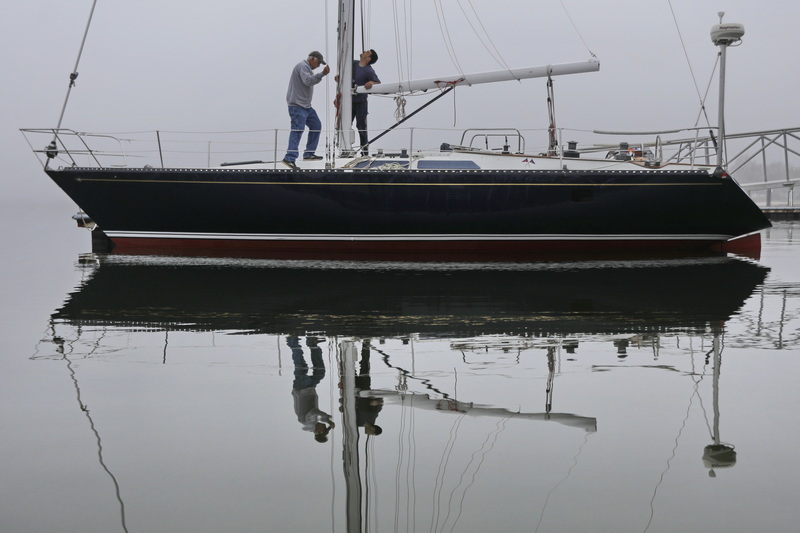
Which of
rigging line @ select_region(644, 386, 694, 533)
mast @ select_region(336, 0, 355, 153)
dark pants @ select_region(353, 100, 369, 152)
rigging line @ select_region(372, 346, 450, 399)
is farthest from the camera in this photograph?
dark pants @ select_region(353, 100, 369, 152)

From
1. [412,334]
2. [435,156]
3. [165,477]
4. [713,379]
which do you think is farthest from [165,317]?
[435,156]

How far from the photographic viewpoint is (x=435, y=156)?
40.9 feet

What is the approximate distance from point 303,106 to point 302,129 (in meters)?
0.40

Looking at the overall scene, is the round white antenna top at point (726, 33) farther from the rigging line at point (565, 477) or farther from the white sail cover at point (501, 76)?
the rigging line at point (565, 477)

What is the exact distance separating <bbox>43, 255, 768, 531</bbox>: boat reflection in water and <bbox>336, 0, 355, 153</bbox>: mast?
2.85 m

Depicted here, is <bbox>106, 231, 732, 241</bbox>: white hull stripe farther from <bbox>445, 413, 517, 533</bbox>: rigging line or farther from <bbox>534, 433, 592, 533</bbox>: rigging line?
<bbox>534, 433, 592, 533</bbox>: rigging line

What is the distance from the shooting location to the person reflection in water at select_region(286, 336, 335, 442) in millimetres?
3234

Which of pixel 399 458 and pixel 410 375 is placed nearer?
pixel 399 458

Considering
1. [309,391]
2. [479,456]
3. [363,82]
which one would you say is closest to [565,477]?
[479,456]

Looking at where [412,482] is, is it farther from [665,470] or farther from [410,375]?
[410,375]

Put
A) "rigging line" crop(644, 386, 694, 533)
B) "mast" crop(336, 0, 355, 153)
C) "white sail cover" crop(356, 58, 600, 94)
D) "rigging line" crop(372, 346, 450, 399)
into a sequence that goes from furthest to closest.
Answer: "mast" crop(336, 0, 355, 153) < "white sail cover" crop(356, 58, 600, 94) < "rigging line" crop(372, 346, 450, 399) < "rigging line" crop(644, 386, 694, 533)

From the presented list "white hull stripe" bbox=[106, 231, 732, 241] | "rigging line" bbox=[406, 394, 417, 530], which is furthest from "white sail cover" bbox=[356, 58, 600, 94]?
"rigging line" bbox=[406, 394, 417, 530]

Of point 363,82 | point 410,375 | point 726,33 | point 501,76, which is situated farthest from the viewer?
point 363,82

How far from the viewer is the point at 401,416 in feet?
11.1
